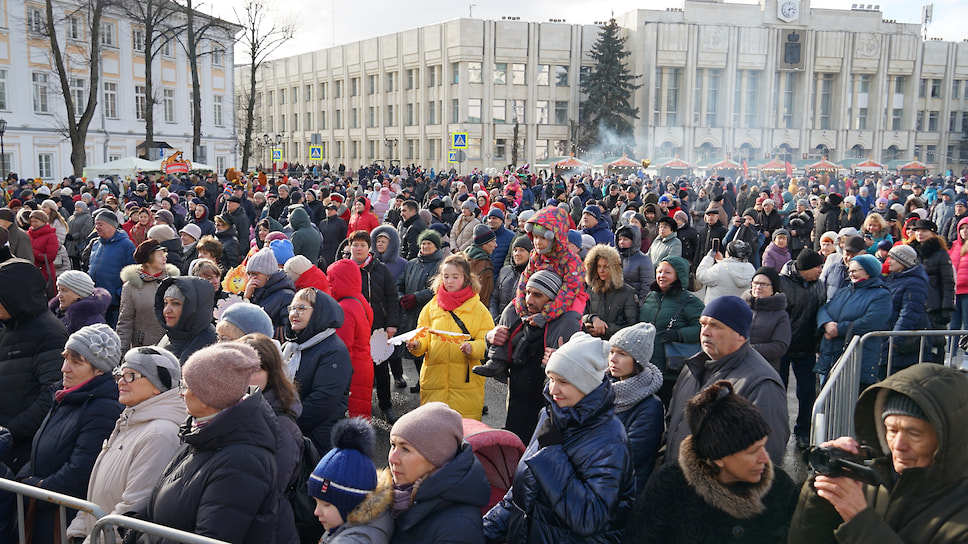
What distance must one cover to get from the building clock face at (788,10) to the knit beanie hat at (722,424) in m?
67.4

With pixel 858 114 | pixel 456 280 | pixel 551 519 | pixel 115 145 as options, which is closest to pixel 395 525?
pixel 551 519

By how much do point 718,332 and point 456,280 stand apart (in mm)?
2224

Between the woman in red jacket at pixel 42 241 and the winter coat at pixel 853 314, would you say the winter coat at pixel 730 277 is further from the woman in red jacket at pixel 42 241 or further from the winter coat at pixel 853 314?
the woman in red jacket at pixel 42 241

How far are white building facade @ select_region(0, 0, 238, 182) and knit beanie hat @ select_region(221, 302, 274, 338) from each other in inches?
1247

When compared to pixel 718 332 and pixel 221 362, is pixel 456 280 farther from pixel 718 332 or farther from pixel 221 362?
pixel 221 362

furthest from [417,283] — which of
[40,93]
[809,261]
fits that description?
[40,93]

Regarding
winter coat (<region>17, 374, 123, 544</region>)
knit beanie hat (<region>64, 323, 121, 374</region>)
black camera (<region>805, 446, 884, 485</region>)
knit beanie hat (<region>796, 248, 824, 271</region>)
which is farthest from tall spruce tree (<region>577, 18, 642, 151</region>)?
black camera (<region>805, 446, 884, 485</region>)

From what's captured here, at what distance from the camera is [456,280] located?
5.38 m

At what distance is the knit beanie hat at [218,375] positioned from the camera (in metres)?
2.82

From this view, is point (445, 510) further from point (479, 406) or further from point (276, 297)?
point (276, 297)

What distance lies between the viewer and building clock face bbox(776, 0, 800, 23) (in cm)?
6162

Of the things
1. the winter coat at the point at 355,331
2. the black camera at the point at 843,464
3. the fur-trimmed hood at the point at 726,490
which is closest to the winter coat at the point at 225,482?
the fur-trimmed hood at the point at 726,490

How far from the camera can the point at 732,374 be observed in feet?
11.7

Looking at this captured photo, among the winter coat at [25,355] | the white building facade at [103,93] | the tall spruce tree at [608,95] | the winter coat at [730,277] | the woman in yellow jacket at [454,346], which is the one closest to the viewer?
the winter coat at [25,355]
